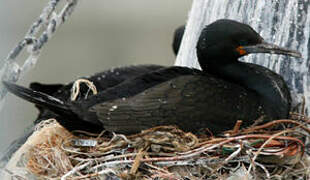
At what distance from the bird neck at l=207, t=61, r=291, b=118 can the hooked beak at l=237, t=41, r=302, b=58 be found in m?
0.12

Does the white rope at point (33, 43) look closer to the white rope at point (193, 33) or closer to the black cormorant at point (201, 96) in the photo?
the black cormorant at point (201, 96)

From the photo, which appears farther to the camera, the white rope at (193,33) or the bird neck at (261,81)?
the white rope at (193,33)

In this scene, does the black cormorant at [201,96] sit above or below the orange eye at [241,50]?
below

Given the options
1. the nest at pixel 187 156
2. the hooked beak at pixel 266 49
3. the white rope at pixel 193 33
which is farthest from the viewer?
the white rope at pixel 193 33

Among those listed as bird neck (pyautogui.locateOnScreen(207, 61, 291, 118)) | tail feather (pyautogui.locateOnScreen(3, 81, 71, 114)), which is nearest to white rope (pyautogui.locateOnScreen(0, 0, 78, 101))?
tail feather (pyautogui.locateOnScreen(3, 81, 71, 114))

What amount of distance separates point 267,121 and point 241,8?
2.96 ft

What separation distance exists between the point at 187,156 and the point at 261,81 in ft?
2.44

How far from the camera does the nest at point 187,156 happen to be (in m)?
3.64

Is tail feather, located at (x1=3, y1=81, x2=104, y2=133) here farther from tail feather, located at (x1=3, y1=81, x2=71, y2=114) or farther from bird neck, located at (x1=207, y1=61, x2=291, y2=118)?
bird neck, located at (x1=207, y1=61, x2=291, y2=118)

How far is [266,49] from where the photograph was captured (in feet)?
13.3

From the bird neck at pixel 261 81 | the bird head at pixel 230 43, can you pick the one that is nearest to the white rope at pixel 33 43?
the bird head at pixel 230 43

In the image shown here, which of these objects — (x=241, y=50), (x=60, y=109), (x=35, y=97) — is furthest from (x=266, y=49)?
(x=35, y=97)

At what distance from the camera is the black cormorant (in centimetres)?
380

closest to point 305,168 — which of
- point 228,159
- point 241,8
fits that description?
point 228,159
